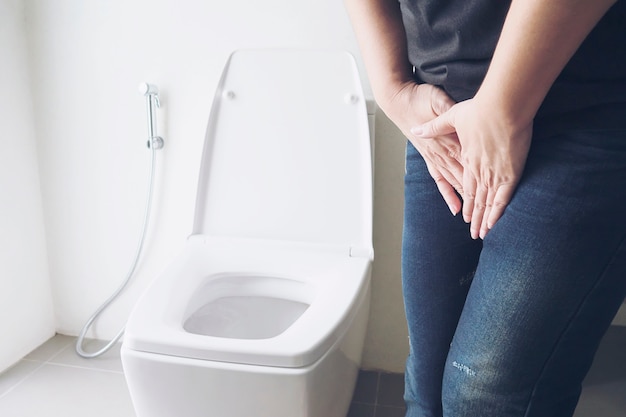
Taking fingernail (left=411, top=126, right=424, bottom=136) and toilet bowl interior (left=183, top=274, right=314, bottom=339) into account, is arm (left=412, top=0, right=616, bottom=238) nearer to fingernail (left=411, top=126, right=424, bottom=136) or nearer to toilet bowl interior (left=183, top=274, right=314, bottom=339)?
fingernail (left=411, top=126, right=424, bottom=136)

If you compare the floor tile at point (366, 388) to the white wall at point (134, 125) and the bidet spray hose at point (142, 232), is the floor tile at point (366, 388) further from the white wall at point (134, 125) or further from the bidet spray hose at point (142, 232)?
the bidet spray hose at point (142, 232)

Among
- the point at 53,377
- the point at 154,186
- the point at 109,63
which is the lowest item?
the point at 53,377

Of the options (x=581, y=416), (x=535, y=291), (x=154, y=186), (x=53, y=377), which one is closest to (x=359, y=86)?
(x=154, y=186)

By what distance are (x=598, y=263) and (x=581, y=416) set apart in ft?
3.07

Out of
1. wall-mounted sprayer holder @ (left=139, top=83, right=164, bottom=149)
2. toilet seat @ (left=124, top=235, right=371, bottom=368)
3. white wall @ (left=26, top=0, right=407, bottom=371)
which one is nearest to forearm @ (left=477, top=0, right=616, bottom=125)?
toilet seat @ (left=124, top=235, right=371, bottom=368)

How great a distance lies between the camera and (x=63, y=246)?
1418 millimetres

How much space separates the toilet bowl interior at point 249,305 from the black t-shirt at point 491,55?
58 centimetres

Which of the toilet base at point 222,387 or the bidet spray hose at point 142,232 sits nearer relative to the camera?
the toilet base at point 222,387

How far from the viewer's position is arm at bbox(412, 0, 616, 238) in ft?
1.26

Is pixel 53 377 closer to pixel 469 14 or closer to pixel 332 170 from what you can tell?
pixel 332 170

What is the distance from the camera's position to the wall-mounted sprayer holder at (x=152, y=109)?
1184 millimetres

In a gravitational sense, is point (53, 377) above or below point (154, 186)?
below

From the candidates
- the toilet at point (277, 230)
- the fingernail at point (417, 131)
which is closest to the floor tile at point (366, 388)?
the toilet at point (277, 230)

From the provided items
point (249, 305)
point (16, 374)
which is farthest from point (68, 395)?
point (249, 305)
